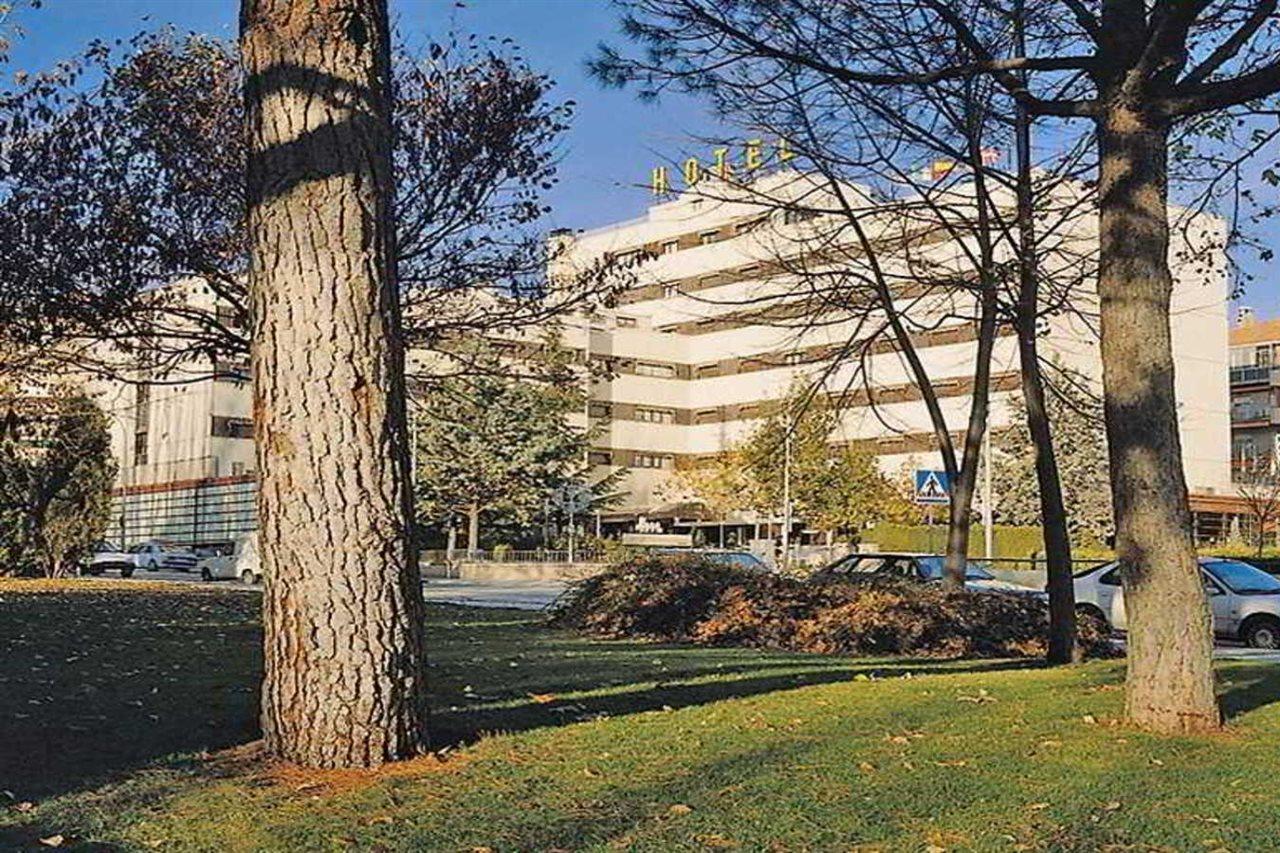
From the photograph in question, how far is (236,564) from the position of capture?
49.6m

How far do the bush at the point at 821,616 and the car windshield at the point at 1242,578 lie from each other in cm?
534

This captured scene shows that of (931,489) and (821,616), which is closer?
(821,616)

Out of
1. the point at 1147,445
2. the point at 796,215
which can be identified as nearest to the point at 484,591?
the point at 796,215

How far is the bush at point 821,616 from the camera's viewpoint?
53.6 ft

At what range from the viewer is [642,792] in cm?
634

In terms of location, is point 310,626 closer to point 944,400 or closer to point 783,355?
point 783,355

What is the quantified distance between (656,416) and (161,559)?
30.2m

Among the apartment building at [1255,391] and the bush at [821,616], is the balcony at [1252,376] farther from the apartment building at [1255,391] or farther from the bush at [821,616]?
the bush at [821,616]

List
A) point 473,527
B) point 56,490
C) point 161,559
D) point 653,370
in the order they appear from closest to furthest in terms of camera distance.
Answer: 1. point 56,490
2. point 161,559
3. point 473,527
4. point 653,370

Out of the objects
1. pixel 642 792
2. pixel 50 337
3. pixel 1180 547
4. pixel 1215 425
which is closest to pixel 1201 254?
pixel 1180 547

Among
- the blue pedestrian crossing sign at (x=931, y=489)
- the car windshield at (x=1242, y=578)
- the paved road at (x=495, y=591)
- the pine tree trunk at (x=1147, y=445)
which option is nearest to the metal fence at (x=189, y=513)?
the paved road at (x=495, y=591)

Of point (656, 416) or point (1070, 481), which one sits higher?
point (656, 416)

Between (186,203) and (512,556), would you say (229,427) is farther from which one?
(186,203)

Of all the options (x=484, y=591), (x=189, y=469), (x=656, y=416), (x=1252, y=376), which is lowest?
(x=484, y=591)
